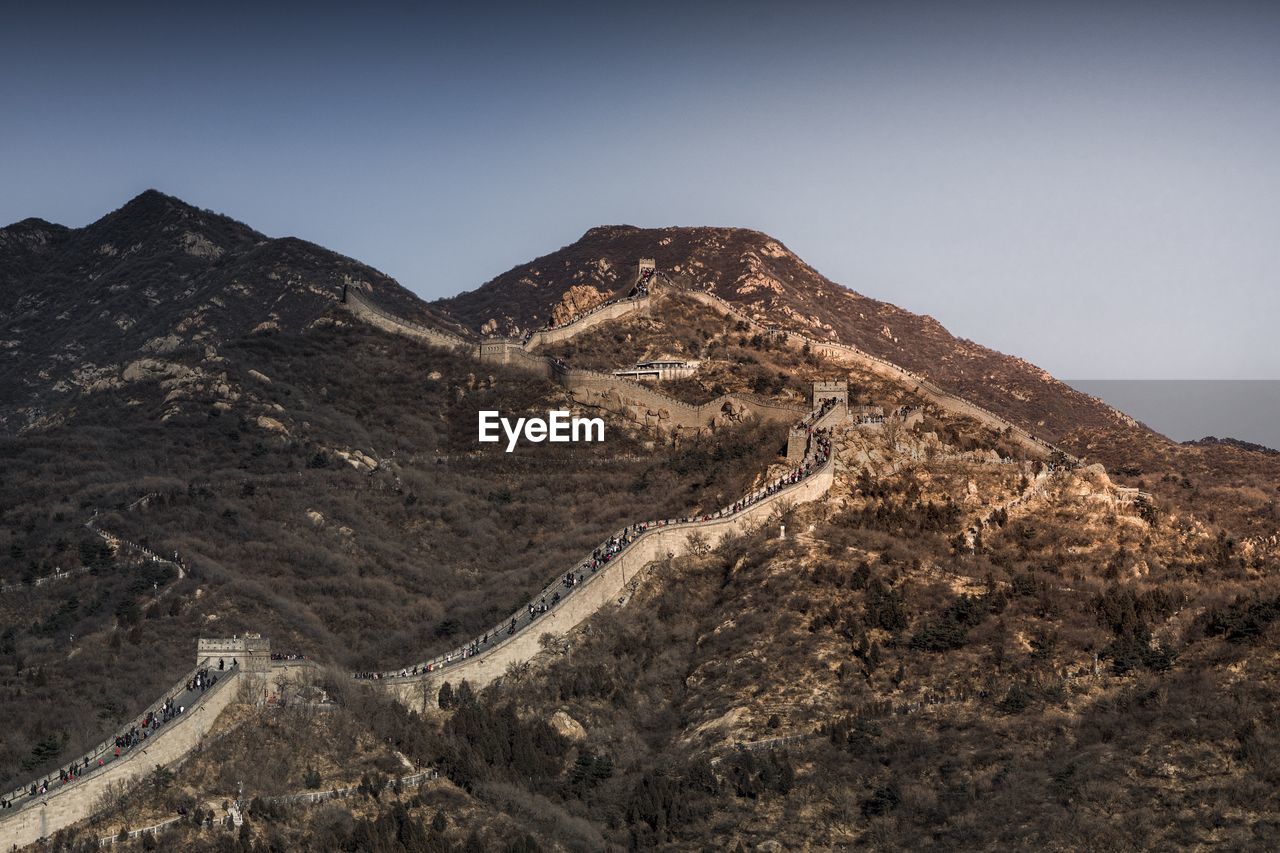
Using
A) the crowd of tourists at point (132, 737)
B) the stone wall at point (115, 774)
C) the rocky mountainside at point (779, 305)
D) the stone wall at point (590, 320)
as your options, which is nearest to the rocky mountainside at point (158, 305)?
the rocky mountainside at point (779, 305)

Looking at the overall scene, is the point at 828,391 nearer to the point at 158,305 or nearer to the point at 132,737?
the point at 132,737

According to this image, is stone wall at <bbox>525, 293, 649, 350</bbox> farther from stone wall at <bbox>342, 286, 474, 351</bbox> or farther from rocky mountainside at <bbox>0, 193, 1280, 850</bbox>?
stone wall at <bbox>342, 286, 474, 351</bbox>

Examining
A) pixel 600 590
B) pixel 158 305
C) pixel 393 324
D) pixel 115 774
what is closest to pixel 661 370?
pixel 393 324

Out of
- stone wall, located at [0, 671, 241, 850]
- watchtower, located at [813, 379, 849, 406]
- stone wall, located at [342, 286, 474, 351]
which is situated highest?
stone wall, located at [342, 286, 474, 351]

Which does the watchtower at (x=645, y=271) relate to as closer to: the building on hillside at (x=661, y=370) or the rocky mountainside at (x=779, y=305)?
the rocky mountainside at (x=779, y=305)

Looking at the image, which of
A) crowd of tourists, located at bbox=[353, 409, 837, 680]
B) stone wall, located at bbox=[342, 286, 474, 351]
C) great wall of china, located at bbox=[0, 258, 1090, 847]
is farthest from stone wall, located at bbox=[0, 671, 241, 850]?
stone wall, located at bbox=[342, 286, 474, 351]
